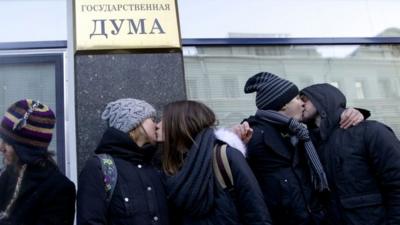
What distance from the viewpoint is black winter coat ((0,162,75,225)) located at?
2.39 meters

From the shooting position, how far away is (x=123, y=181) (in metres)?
2.57

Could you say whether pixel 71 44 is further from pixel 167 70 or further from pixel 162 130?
pixel 162 130

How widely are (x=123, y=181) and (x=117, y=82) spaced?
124 cm

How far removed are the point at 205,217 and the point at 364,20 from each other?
345 cm

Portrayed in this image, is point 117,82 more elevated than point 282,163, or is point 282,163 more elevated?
point 117,82

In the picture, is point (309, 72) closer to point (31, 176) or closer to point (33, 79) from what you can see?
point (33, 79)

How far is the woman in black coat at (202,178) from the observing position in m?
2.49

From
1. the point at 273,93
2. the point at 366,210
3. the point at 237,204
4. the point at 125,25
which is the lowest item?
the point at 366,210

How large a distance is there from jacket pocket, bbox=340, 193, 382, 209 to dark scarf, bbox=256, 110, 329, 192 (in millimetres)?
164

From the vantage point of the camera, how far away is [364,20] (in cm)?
507

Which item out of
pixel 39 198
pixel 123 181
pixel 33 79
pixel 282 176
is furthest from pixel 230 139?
pixel 33 79

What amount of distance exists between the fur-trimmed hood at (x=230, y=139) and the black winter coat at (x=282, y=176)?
296mm

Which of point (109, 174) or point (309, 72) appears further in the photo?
point (309, 72)

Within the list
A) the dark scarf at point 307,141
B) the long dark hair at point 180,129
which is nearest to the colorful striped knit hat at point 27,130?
the long dark hair at point 180,129
